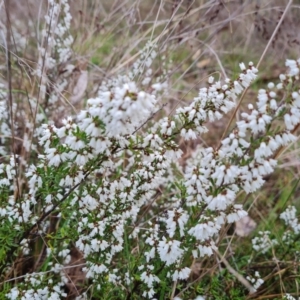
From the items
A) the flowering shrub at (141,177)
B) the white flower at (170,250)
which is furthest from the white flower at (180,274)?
the white flower at (170,250)

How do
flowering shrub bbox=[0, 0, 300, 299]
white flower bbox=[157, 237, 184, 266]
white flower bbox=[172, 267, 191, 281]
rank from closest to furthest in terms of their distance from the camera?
flowering shrub bbox=[0, 0, 300, 299], white flower bbox=[157, 237, 184, 266], white flower bbox=[172, 267, 191, 281]

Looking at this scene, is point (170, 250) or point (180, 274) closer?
point (170, 250)

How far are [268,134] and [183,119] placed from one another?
566 millimetres

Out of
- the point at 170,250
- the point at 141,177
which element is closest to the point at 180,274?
the point at 170,250

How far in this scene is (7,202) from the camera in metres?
3.08

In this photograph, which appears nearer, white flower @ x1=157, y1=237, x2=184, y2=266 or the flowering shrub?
the flowering shrub

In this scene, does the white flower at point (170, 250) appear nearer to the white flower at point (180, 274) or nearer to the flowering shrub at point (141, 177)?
the flowering shrub at point (141, 177)

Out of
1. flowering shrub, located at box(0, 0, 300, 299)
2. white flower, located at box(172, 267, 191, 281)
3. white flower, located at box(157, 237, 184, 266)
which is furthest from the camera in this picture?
white flower, located at box(172, 267, 191, 281)

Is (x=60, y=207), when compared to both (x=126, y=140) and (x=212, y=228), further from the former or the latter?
(x=212, y=228)

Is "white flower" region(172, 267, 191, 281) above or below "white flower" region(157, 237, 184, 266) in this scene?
below

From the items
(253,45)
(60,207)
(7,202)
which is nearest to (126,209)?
(60,207)

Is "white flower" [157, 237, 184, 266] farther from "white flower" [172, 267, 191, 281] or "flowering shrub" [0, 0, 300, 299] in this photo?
"white flower" [172, 267, 191, 281]

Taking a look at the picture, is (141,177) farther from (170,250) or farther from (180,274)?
(180,274)

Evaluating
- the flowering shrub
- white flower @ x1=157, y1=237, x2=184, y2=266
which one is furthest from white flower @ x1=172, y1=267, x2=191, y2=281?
white flower @ x1=157, y1=237, x2=184, y2=266
